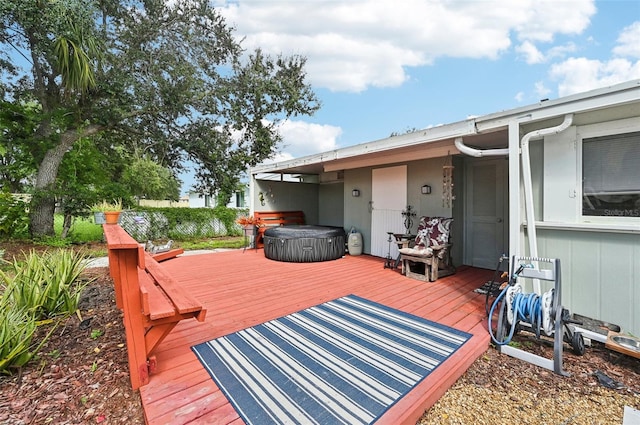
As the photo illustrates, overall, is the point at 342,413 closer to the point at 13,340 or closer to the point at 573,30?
the point at 13,340

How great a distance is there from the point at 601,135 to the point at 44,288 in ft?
18.3

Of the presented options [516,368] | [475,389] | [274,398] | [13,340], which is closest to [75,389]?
[13,340]

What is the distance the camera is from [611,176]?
265cm

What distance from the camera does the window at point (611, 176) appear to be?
2.54 metres

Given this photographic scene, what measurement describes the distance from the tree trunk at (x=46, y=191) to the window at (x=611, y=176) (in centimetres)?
1046

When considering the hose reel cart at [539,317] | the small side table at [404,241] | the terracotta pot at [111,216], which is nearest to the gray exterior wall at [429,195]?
the small side table at [404,241]

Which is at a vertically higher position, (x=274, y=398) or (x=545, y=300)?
(x=545, y=300)

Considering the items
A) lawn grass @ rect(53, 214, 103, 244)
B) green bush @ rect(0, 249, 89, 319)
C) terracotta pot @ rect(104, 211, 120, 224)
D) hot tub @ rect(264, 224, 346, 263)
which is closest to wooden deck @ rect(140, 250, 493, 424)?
hot tub @ rect(264, 224, 346, 263)

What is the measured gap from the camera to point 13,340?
1.94m

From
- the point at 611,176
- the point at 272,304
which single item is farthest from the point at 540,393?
the point at 272,304

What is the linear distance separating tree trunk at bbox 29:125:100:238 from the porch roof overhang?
22.4 ft

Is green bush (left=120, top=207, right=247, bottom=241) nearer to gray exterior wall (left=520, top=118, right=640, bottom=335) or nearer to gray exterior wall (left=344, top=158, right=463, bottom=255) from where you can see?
gray exterior wall (left=344, top=158, right=463, bottom=255)

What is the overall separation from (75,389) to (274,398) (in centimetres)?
132

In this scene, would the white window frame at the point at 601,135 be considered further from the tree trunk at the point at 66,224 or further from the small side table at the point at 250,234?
the tree trunk at the point at 66,224
